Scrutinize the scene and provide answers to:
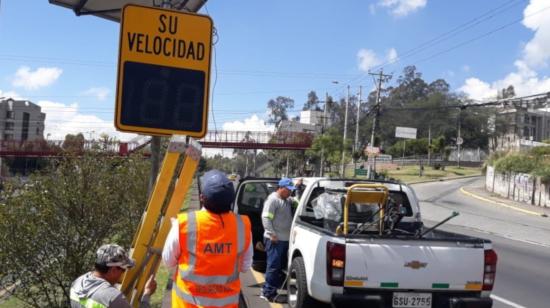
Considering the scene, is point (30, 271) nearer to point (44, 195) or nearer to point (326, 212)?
point (44, 195)

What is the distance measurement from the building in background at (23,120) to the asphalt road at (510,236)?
73.6m

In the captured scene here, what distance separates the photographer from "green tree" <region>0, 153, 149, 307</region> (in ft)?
20.2

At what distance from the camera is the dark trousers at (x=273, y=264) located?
7.57 m

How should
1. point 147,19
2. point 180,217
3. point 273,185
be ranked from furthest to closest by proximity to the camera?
point 273,185
point 147,19
point 180,217

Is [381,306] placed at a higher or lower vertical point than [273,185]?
lower

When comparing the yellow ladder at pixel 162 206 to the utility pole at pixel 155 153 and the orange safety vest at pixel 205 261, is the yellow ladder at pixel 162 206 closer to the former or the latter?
the orange safety vest at pixel 205 261

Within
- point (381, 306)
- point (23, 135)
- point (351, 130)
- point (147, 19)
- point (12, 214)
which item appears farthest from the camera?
point (351, 130)

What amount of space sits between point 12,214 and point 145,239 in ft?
10.8

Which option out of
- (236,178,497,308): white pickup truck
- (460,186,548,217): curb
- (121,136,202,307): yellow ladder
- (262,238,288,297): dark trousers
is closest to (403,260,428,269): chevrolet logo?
(236,178,497,308): white pickup truck

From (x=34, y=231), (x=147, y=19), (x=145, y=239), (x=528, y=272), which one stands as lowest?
(x=528, y=272)

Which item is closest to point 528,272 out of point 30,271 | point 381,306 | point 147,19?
point 381,306

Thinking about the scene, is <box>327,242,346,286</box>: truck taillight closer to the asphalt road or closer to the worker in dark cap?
the worker in dark cap

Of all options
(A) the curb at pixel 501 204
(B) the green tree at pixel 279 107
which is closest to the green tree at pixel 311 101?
(B) the green tree at pixel 279 107

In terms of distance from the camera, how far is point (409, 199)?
301 inches
